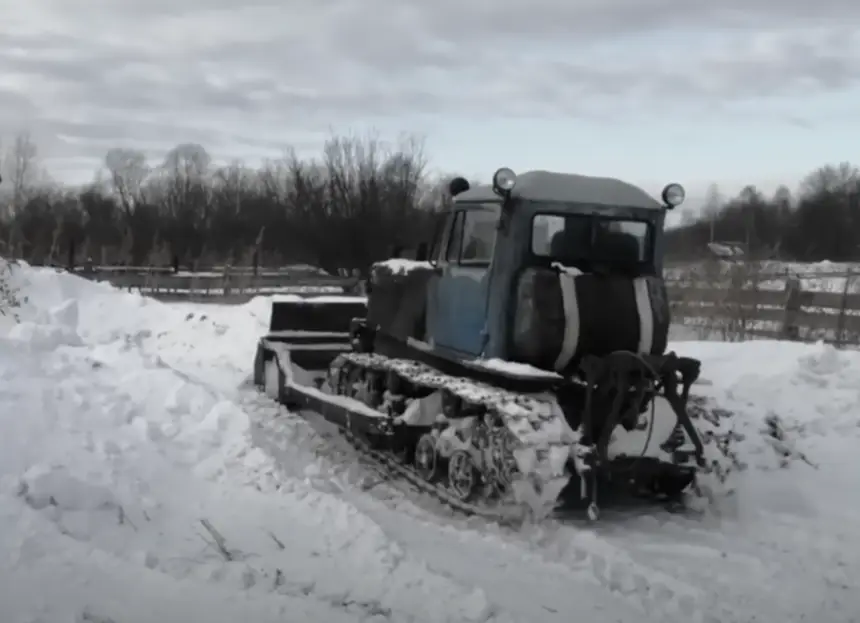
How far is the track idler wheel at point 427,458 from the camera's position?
28.3 feet

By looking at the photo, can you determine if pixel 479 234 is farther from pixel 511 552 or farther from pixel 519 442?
pixel 511 552

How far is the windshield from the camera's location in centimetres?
830

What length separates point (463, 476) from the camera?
812 centimetres

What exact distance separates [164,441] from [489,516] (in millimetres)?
3038

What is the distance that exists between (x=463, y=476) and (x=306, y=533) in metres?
1.84

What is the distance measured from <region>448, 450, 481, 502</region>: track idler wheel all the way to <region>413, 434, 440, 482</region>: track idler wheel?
344mm

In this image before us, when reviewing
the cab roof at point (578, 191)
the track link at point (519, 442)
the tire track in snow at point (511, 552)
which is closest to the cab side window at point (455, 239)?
the cab roof at point (578, 191)

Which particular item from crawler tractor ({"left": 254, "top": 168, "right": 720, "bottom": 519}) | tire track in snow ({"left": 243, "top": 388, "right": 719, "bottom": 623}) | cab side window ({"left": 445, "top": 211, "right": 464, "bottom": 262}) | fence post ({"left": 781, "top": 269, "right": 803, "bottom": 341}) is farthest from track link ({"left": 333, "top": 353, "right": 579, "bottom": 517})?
fence post ({"left": 781, "top": 269, "right": 803, "bottom": 341})

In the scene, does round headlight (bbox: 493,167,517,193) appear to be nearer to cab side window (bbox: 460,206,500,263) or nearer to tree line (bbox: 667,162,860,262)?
cab side window (bbox: 460,206,500,263)

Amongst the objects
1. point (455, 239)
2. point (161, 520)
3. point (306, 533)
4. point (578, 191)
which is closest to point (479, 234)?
point (455, 239)

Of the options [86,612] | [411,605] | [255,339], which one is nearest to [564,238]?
[411,605]

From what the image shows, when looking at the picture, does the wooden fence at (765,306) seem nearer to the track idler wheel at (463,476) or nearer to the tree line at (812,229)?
the tree line at (812,229)

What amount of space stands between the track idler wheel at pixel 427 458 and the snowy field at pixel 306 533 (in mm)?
305

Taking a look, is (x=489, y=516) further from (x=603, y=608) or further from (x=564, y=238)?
(x=564, y=238)
